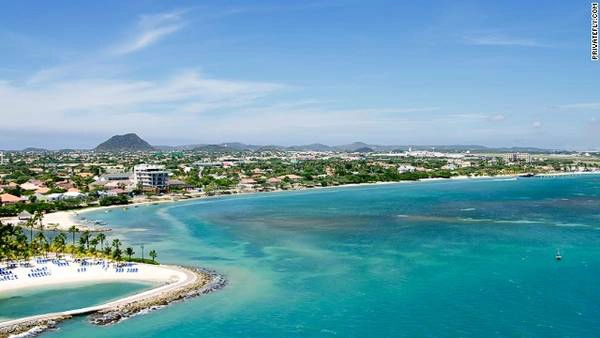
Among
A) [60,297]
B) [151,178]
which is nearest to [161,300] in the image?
[60,297]

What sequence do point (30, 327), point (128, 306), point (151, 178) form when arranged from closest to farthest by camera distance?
point (30, 327) → point (128, 306) → point (151, 178)

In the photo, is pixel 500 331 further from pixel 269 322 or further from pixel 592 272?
pixel 592 272

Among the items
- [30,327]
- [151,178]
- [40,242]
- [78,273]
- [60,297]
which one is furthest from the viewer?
[151,178]

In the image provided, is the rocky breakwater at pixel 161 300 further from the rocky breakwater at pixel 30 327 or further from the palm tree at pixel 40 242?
the palm tree at pixel 40 242

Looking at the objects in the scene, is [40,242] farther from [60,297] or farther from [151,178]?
[151,178]

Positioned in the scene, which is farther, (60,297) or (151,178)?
(151,178)

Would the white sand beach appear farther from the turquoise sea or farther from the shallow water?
the turquoise sea

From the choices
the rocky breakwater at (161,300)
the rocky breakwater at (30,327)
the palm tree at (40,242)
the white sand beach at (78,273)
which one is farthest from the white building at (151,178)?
the rocky breakwater at (30,327)
